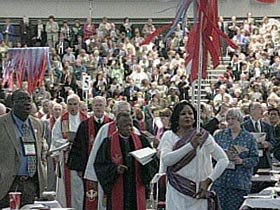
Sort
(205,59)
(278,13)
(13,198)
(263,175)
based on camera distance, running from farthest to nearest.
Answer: (278,13) → (263,175) → (205,59) → (13,198)

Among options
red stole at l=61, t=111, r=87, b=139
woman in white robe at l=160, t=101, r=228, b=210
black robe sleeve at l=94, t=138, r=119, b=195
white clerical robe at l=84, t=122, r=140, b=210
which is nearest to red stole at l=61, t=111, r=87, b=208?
red stole at l=61, t=111, r=87, b=139

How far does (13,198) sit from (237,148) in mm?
4240

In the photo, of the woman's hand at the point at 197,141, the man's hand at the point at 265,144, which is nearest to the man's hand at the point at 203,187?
the woman's hand at the point at 197,141

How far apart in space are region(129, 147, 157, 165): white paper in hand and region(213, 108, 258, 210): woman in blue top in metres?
1.45

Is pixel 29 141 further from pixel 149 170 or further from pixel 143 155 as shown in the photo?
pixel 149 170

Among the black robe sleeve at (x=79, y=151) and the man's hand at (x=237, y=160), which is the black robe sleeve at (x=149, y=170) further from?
the black robe sleeve at (x=79, y=151)

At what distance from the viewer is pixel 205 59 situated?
32.3 feet

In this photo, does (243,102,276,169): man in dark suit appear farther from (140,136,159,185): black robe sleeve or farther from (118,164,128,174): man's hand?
(118,164,128,174): man's hand

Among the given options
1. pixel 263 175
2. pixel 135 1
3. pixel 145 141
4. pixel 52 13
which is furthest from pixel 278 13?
pixel 145 141

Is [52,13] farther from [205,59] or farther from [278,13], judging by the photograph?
[205,59]

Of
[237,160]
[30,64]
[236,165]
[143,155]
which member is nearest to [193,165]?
[143,155]

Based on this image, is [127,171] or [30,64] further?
[30,64]

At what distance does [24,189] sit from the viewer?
1029 centimetres

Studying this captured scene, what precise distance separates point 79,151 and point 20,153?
2.41m
